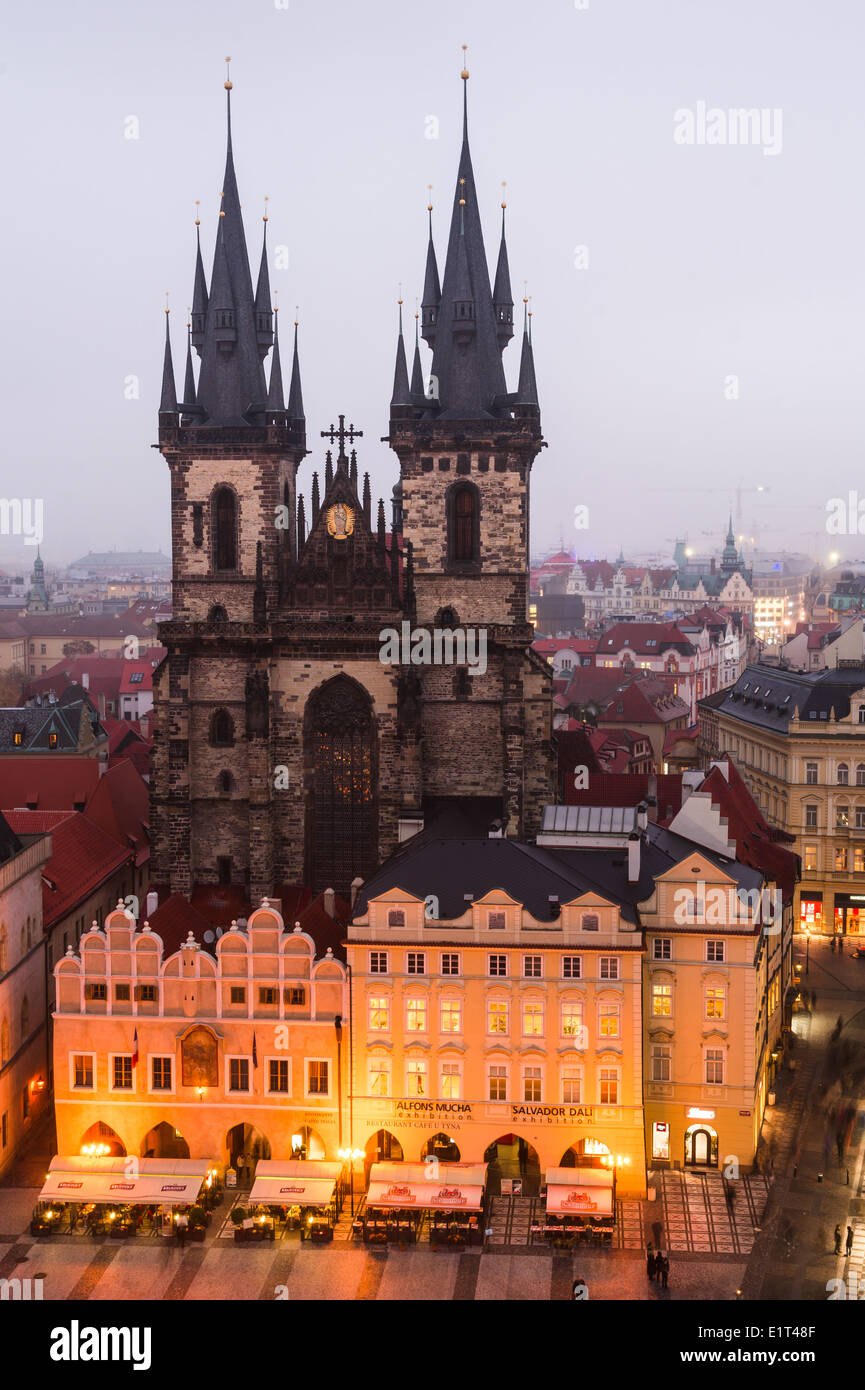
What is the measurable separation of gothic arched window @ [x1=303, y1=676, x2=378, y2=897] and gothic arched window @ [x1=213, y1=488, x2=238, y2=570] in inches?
316

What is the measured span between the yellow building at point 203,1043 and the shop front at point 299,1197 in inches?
85.8

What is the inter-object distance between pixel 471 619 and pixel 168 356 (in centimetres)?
1918

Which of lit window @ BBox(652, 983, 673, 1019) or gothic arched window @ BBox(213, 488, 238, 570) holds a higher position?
gothic arched window @ BBox(213, 488, 238, 570)

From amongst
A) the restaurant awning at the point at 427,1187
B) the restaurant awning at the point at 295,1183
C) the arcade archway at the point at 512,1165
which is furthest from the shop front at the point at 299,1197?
the arcade archway at the point at 512,1165

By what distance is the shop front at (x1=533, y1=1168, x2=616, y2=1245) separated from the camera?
4981 cm

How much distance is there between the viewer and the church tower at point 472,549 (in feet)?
230

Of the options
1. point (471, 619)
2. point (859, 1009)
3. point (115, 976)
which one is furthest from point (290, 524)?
point (859, 1009)

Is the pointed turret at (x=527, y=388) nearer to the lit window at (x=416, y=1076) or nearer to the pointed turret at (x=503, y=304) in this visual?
the pointed turret at (x=503, y=304)

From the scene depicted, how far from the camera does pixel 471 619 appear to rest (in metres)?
70.8

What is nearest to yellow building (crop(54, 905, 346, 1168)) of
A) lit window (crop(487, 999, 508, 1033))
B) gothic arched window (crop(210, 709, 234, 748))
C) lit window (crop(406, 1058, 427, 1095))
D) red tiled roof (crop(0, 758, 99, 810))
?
lit window (crop(406, 1058, 427, 1095))

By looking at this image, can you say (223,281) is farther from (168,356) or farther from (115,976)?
(115,976)

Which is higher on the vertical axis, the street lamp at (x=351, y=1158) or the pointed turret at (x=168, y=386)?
the pointed turret at (x=168, y=386)

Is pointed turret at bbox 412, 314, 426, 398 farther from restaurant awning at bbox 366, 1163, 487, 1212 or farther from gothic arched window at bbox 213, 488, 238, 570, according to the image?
restaurant awning at bbox 366, 1163, 487, 1212

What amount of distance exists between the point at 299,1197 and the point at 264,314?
41.9m
